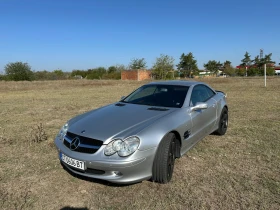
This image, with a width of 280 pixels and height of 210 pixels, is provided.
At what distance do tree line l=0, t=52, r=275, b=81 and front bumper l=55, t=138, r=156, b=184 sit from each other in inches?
1603

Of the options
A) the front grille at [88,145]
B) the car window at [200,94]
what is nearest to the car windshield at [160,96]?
the car window at [200,94]

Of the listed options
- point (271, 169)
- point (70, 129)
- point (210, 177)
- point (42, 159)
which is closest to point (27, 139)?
point (42, 159)

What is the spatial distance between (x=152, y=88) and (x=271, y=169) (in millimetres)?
2387

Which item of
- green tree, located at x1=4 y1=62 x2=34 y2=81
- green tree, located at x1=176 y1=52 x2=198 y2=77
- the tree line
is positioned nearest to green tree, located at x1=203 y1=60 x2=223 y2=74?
the tree line

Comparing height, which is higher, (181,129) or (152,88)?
(152,88)

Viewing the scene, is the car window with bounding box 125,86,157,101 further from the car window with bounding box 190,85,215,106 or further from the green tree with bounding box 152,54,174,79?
the green tree with bounding box 152,54,174,79

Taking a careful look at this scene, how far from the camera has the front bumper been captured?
9.30ft

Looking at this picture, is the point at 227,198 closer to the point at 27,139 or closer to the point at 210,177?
the point at 210,177

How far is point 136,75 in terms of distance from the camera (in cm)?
5266

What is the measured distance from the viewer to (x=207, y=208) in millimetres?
2754

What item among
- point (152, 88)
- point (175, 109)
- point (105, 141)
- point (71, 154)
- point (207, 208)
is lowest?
point (207, 208)

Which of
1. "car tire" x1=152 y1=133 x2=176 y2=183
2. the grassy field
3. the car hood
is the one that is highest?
the car hood

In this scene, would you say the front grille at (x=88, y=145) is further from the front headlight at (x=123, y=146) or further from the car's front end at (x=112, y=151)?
the front headlight at (x=123, y=146)

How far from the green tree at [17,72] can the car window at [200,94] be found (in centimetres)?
4622
